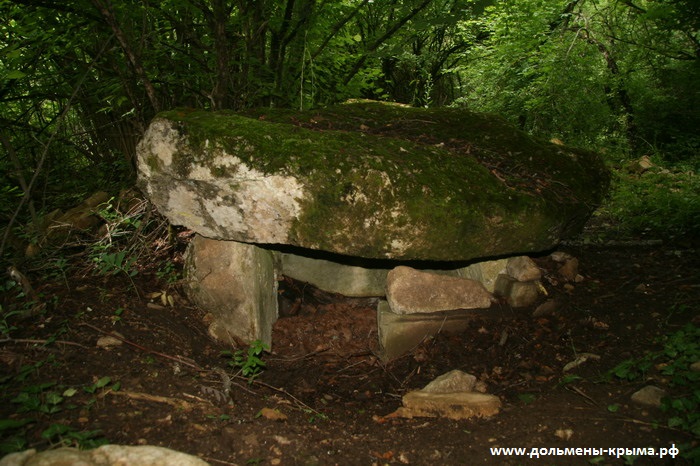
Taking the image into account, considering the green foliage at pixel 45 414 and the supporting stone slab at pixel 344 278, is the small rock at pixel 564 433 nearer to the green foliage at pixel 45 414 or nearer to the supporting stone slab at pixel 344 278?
the supporting stone slab at pixel 344 278

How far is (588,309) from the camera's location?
3.19m

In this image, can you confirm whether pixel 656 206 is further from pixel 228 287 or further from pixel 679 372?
pixel 228 287

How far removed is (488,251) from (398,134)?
3.95ft

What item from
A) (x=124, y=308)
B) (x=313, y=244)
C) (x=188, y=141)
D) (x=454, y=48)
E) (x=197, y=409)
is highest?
(x=454, y=48)

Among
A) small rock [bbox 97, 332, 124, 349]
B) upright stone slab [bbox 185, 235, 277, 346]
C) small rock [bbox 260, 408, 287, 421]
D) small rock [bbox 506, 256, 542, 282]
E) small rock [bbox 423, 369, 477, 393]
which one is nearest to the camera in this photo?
small rock [bbox 260, 408, 287, 421]

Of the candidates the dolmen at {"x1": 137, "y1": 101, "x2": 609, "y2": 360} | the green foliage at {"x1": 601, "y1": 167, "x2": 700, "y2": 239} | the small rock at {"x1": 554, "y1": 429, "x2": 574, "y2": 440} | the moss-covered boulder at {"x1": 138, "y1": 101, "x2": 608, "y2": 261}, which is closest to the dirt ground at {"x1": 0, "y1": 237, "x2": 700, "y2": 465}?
the small rock at {"x1": 554, "y1": 429, "x2": 574, "y2": 440}

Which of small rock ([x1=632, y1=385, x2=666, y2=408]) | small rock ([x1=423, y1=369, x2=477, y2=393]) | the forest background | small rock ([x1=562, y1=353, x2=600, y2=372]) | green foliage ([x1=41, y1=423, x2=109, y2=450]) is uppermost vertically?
the forest background

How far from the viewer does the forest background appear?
323 centimetres

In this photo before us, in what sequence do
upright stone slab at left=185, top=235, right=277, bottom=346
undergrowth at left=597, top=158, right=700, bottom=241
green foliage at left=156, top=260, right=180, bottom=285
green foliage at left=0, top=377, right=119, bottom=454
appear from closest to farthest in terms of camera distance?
1. green foliage at left=0, top=377, right=119, bottom=454
2. upright stone slab at left=185, top=235, right=277, bottom=346
3. green foliage at left=156, top=260, right=180, bottom=285
4. undergrowth at left=597, top=158, right=700, bottom=241

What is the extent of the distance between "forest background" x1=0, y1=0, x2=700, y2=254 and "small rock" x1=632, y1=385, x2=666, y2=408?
2682 millimetres

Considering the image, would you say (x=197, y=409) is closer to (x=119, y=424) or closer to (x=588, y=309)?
(x=119, y=424)

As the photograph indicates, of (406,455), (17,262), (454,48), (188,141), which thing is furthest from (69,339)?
(454,48)

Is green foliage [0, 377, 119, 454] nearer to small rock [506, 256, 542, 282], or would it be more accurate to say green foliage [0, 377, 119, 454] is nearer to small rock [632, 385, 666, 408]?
small rock [632, 385, 666, 408]

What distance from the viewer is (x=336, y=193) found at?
2406 millimetres
